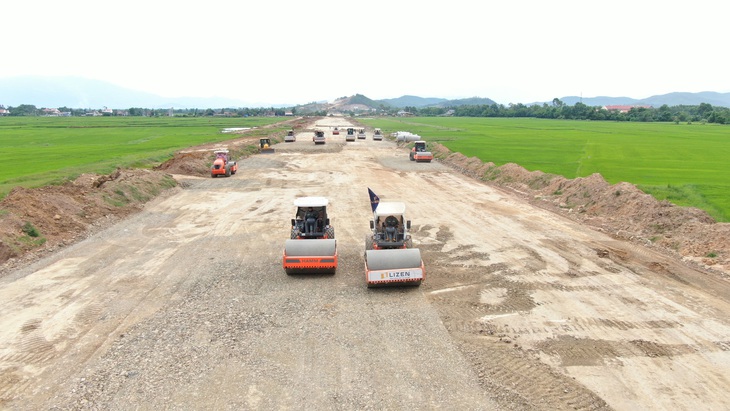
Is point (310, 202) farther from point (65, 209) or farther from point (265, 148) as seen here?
point (265, 148)

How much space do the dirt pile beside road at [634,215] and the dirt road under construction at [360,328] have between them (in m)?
1.16

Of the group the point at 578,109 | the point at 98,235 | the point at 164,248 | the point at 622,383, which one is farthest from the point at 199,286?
the point at 578,109

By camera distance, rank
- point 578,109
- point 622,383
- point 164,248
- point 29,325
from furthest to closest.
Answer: point 578,109 → point 164,248 → point 29,325 → point 622,383

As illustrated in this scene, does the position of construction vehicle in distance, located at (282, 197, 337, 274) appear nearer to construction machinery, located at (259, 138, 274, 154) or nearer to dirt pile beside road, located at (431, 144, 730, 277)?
dirt pile beside road, located at (431, 144, 730, 277)

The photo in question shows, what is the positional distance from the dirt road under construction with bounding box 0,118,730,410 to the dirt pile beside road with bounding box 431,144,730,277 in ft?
3.82

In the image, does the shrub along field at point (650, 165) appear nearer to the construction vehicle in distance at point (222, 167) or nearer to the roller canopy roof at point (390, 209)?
the roller canopy roof at point (390, 209)

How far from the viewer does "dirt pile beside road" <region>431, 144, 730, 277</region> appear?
15.4 meters

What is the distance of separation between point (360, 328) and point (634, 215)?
1497cm

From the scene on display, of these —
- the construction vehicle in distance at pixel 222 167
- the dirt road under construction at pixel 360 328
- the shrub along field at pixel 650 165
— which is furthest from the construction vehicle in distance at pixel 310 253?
the construction vehicle in distance at pixel 222 167

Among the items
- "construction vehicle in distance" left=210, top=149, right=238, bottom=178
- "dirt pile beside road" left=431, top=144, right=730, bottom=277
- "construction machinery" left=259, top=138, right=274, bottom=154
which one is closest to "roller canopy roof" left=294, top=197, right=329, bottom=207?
"dirt pile beside road" left=431, top=144, right=730, bottom=277

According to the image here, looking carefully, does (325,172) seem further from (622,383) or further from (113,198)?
(622,383)

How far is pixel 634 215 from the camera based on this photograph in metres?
19.5

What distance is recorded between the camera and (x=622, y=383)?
8273 millimetres

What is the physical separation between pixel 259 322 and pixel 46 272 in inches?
315
